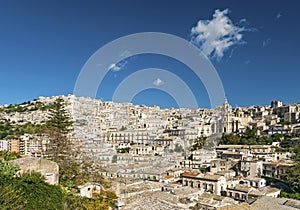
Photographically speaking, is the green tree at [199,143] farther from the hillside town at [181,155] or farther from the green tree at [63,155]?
the green tree at [63,155]

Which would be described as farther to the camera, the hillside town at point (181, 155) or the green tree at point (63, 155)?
the hillside town at point (181, 155)

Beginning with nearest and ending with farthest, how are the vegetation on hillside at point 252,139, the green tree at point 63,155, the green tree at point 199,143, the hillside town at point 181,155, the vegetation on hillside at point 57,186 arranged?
the vegetation on hillside at point 57,186 → the green tree at point 63,155 → the hillside town at point 181,155 → the green tree at point 199,143 → the vegetation on hillside at point 252,139

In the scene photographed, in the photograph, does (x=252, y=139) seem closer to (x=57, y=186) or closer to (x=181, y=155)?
(x=181, y=155)

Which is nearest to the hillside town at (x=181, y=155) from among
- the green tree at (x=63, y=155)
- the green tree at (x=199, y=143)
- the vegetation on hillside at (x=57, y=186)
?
the green tree at (x=199, y=143)

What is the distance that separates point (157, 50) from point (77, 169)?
14.5ft

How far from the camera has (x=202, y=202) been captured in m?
10.5

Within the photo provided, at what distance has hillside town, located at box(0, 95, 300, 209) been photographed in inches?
377

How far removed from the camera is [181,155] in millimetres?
23453

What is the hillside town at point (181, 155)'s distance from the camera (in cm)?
959

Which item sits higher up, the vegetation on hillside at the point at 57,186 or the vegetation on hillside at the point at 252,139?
the vegetation on hillside at the point at 252,139

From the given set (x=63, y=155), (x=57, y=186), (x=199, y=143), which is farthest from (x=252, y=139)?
(x=57, y=186)

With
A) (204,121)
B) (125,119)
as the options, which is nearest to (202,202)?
(204,121)

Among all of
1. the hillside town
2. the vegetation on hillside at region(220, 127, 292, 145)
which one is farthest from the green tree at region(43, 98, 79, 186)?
the vegetation on hillside at region(220, 127, 292, 145)

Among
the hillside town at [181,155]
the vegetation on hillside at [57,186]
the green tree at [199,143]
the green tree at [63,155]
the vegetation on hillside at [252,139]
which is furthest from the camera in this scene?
the vegetation on hillside at [252,139]
